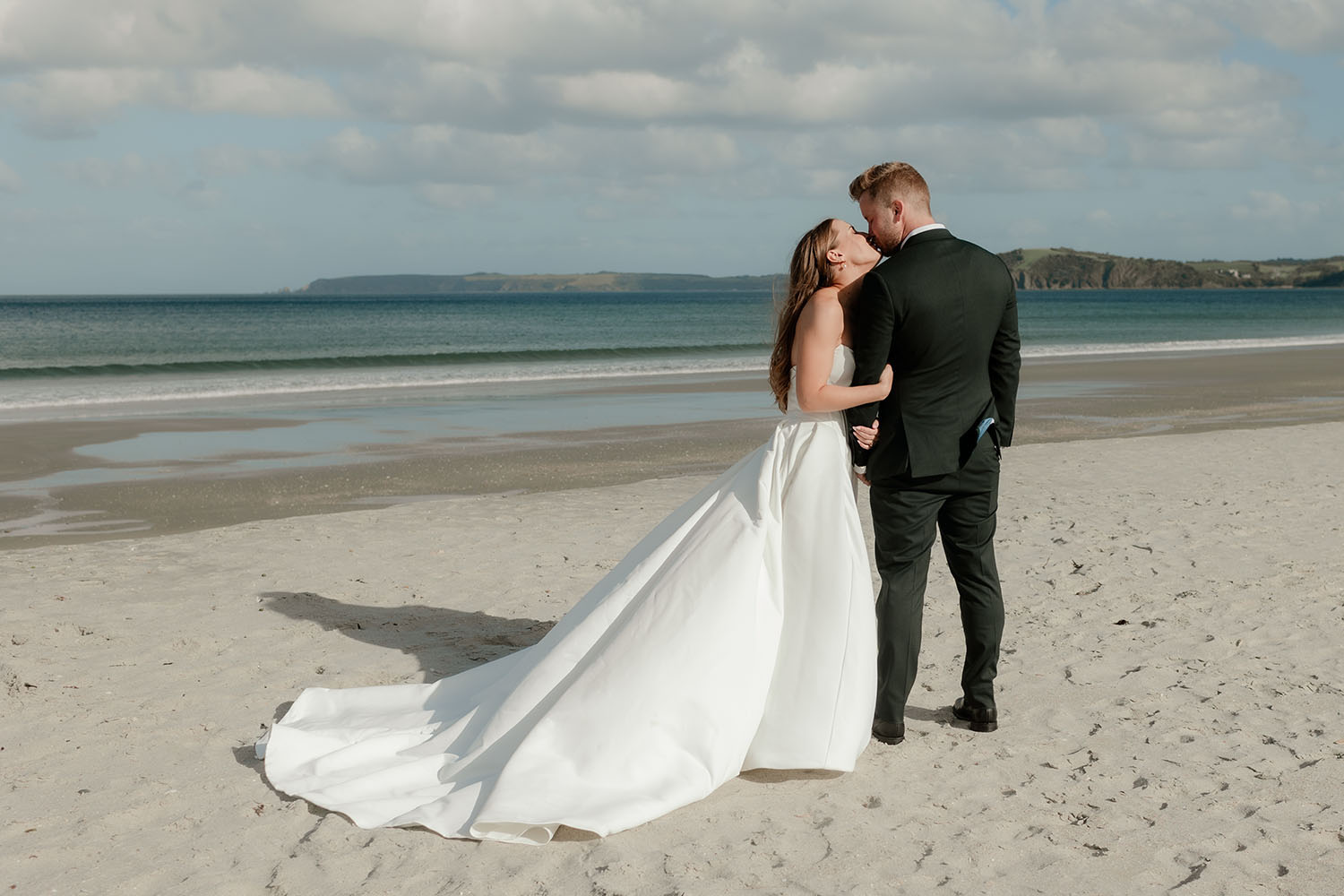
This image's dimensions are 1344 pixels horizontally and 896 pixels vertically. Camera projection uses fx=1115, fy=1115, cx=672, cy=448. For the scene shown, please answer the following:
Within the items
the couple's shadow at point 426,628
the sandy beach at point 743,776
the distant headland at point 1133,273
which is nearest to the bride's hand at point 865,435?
the sandy beach at point 743,776

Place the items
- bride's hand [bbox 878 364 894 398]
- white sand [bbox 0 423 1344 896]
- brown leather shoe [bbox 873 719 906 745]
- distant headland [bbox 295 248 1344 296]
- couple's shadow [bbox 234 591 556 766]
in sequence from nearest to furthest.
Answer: white sand [bbox 0 423 1344 896], bride's hand [bbox 878 364 894 398], brown leather shoe [bbox 873 719 906 745], couple's shadow [bbox 234 591 556 766], distant headland [bbox 295 248 1344 296]

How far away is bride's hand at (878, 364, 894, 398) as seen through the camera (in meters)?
3.88

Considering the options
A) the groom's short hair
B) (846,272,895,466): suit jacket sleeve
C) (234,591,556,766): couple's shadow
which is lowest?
(234,591,556,766): couple's shadow

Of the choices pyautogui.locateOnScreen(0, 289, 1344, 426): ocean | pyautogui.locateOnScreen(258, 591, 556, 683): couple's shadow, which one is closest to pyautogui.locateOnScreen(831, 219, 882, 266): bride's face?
pyautogui.locateOnScreen(0, 289, 1344, 426): ocean

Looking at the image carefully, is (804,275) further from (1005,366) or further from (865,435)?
(1005,366)

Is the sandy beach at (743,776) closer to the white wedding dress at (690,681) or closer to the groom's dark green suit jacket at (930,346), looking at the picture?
the white wedding dress at (690,681)

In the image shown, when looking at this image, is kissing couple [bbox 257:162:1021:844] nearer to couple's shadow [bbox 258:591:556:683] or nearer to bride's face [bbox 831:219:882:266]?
bride's face [bbox 831:219:882:266]

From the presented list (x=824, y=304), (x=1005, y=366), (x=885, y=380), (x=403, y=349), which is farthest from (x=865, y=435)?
(x=403, y=349)

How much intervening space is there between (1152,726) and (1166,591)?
7.05 feet

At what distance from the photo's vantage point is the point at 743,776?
13.0 ft

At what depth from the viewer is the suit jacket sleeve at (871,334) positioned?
3.78 metres

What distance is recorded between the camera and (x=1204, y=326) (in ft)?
168

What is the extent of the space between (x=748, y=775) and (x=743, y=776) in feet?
0.07

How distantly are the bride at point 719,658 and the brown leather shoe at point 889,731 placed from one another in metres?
0.33
